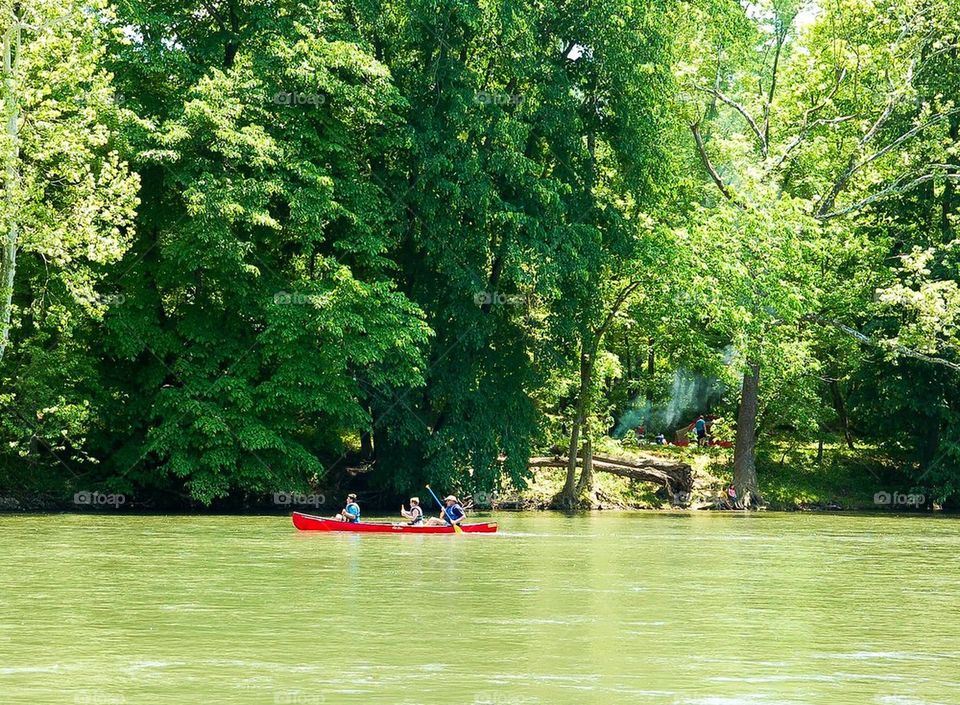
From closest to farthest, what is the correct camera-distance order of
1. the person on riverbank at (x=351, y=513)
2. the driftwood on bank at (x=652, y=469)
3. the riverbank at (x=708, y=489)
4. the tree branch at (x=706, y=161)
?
the person on riverbank at (x=351, y=513) → the riverbank at (x=708, y=489) → the driftwood on bank at (x=652, y=469) → the tree branch at (x=706, y=161)

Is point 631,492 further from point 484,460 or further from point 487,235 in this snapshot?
point 487,235

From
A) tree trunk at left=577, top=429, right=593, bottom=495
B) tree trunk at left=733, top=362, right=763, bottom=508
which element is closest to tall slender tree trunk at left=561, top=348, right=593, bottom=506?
tree trunk at left=577, top=429, right=593, bottom=495

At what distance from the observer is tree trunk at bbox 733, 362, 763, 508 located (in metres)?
53.0

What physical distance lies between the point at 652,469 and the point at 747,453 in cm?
363

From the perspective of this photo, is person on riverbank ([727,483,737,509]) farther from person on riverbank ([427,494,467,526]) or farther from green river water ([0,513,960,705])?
person on riverbank ([427,494,467,526])

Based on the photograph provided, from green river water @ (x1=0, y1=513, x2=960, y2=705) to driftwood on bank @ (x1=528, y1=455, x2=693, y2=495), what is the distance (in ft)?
58.6

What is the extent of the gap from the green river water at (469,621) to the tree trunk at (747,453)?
17.6 metres

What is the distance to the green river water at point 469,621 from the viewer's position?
14758mm

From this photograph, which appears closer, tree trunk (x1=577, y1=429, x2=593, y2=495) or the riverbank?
the riverbank

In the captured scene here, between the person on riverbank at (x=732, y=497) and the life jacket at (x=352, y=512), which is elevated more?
the person on riverbank at (x=732, y=497)

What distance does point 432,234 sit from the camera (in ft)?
149

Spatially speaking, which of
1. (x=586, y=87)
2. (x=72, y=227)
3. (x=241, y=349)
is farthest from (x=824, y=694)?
(x=586, y=87)

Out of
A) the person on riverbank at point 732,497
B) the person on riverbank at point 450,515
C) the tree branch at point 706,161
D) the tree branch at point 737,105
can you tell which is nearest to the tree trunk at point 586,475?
the person on riverbank at point 732,497

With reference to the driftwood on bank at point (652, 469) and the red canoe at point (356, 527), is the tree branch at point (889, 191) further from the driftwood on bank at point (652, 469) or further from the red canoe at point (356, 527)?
the red canoe at point (356, 527)
